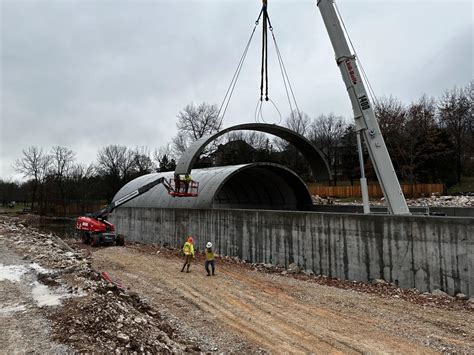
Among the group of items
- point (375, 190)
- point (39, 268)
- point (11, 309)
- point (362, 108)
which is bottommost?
point (11, 309)

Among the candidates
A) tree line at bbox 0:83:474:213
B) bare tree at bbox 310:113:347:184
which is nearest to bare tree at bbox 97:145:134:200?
tree line at bbox 0:83:474:213

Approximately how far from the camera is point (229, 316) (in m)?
8.77

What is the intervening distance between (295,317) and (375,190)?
3625cm

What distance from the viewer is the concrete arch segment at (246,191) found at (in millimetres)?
22469

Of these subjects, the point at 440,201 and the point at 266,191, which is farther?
the point at 440,201

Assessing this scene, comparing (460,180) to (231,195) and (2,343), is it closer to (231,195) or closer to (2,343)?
(231,195)

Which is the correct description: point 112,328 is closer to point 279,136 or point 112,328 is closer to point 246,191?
point 279,136

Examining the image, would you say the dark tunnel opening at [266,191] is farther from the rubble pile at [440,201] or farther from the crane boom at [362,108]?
the crane boom at [362,108]

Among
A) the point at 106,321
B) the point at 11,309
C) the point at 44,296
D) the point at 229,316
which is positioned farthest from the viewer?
the point at 44,296

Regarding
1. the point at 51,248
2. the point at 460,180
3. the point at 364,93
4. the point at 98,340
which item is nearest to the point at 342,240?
the point at 364,93

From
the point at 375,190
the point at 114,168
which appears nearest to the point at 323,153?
the point at 375,190

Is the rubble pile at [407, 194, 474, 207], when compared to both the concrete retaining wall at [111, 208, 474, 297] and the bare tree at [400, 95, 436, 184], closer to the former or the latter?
the bare tree at [400, 95, 436, 184]

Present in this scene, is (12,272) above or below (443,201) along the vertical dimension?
below

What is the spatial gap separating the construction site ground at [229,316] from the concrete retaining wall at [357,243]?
0.53 m
